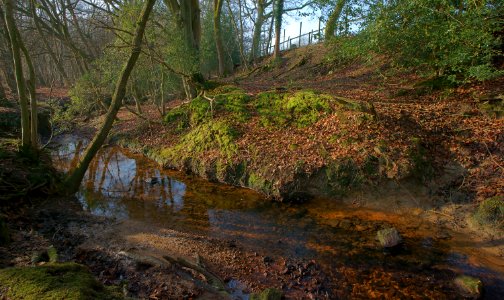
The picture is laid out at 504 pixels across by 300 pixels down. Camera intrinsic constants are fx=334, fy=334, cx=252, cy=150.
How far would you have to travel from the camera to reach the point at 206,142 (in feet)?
40.5

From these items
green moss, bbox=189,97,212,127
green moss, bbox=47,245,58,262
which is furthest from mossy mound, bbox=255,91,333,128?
green moss, bbox=47,245,58,262

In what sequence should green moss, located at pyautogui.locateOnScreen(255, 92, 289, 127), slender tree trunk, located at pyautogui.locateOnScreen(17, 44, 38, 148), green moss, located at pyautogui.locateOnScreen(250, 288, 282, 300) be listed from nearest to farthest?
1. green moss, located at pyautogui.locateOnScreen(250, 288, 282, 300)
2. slender tree trunk, located at pyautogui.locateOnScreen(17, 44, 38, 148)
3. green moss, located at pyautogui.locateOnScreen(255, 92, 289, 127)

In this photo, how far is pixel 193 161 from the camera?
11.8m

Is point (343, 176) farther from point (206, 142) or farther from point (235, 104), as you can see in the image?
point (235, 104)

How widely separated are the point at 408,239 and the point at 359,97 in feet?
22.7

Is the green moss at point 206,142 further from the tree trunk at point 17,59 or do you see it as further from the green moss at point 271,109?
the tree trunk at point 17,59

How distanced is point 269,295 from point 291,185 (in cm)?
451

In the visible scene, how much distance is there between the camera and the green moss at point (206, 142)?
11.6 metres

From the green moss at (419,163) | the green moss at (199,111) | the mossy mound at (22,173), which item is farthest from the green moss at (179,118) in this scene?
the green moss at (419,163)

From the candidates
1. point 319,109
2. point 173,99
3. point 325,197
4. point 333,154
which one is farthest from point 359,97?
point 173,99

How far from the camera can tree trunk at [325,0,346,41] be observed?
11.5 m

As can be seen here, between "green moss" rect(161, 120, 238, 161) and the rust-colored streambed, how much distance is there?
3.67ft

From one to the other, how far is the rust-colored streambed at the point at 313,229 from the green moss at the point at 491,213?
77 cm

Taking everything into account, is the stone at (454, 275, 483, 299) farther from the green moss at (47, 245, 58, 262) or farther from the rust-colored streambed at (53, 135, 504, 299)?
the green moss at (47, 245, 58, 262)
